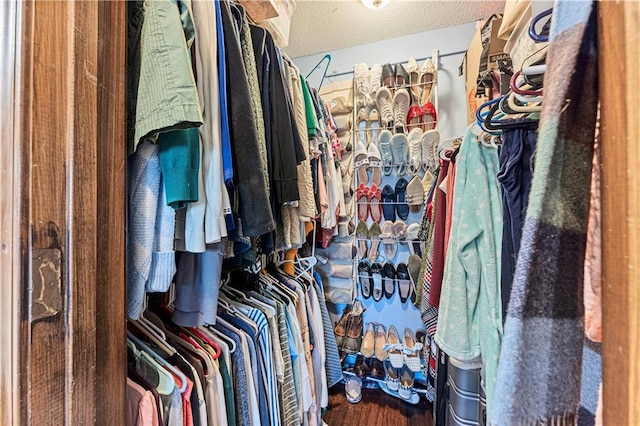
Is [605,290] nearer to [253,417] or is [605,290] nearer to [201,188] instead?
[201,188]

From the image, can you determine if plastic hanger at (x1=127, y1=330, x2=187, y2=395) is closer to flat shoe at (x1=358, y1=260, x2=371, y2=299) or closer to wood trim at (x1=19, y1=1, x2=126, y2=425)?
wood trim at (x1=19, y1=1, x2=126, y2=425)

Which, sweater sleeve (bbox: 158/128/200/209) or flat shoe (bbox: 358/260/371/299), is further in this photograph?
flat shoe (bbox: 358/260/371/299)

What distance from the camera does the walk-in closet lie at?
213mm

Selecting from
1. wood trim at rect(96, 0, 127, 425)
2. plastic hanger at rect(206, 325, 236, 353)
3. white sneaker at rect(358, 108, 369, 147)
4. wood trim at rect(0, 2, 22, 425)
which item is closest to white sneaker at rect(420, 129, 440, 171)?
white sneaker at rect(358, 108, 369, 147)

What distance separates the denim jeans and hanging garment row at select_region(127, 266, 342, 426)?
75 cm

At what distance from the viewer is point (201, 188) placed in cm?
56

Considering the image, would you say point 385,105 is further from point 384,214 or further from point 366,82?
point 384,214

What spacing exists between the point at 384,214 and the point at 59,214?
1.73 meters

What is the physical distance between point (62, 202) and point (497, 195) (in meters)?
0.89

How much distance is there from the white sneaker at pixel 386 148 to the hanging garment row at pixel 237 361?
0.96 m

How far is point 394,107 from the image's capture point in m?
1.73

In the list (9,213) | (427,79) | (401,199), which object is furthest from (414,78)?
(9,213)

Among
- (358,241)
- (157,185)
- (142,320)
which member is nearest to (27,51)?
(157,185)

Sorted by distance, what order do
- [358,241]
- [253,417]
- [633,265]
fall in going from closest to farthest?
[633,265] < [253,417] < [358,241]
